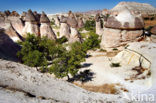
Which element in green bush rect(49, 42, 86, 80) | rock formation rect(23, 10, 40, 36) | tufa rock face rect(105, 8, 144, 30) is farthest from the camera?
rock formation rect(23, 10, 40, 36)

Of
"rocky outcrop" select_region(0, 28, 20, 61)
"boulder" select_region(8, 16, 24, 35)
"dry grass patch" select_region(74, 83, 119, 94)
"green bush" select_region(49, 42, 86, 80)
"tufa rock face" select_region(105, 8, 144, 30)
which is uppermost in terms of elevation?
"boulder" select_region(8, 16, 24, 35)

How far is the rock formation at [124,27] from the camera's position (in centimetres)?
1420

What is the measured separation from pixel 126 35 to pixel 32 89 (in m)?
14.5

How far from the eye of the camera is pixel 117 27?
580 inches

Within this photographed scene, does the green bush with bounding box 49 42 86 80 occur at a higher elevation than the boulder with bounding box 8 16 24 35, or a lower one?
lower

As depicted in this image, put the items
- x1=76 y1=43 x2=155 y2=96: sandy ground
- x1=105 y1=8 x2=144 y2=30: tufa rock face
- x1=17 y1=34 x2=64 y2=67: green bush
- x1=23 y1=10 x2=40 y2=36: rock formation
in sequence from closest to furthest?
x1=76 y1=43 x2=155 y2=96: sandy ground < x1=17 y1=34 x2=64 y2=67: green bush < x1=105 y1=8 x2=144 y2=30: tufa rock face < x1=23 y1=10 x2=40 y2=36: rock formation

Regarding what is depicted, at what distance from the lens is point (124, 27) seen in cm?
1434

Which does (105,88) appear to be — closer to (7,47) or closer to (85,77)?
(85,77)

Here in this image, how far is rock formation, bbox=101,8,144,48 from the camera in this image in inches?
559

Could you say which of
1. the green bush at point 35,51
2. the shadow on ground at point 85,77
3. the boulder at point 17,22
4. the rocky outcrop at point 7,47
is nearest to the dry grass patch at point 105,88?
the shadow on ground at point 85,77

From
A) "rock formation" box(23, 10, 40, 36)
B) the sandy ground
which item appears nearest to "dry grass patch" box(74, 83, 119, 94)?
the sandy ground

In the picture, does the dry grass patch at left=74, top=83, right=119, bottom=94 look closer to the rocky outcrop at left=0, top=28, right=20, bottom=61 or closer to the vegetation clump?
the vegetation clump

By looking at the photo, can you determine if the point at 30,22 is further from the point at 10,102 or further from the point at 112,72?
the point at 10,102

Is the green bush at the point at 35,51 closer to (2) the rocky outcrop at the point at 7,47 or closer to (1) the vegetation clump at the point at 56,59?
(1) the vegetation clump at the point at 56,59
